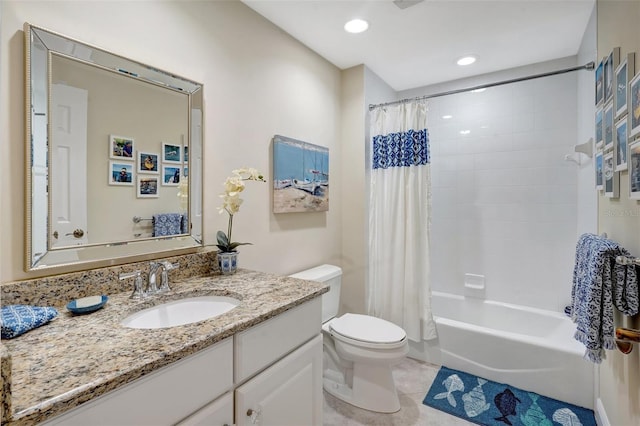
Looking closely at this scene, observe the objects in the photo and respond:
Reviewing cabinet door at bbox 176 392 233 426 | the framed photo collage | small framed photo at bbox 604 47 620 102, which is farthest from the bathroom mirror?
small framed photo at bbox 604 47 620 102

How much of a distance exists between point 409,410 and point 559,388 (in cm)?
98

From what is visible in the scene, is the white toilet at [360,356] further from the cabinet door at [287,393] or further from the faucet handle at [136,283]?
the faucet handle at [136,283]

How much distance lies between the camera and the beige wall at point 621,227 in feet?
3.78

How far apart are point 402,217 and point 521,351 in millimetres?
1185

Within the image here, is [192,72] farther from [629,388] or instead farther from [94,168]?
[629,388]

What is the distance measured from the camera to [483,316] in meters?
2.75

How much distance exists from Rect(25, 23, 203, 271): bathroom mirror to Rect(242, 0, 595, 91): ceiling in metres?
0.91

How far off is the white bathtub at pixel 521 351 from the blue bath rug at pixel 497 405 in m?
0.06

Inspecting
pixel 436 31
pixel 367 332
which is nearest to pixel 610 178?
pixel 436 31

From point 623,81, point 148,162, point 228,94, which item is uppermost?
point 228,94

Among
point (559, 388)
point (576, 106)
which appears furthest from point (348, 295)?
point (576, 106)

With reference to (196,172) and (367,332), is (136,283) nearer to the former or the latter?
(196,172)

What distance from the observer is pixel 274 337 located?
43.9 inches

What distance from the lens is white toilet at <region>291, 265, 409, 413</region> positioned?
1.79m
